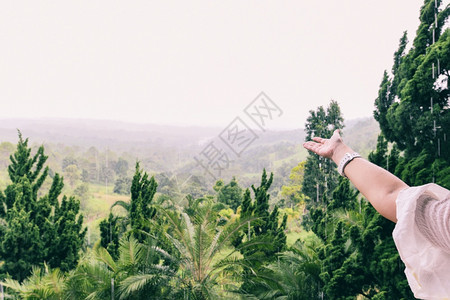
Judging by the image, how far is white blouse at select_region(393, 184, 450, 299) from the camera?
25.8 inches

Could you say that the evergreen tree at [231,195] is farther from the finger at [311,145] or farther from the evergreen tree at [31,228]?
the finger at [311,145]

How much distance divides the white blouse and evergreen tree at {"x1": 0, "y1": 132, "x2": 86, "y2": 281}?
1144 centimetres

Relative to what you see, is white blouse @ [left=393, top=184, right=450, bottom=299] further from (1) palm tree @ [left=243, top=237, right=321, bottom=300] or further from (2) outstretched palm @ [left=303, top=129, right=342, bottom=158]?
(1) palm tree @ [left=243, top=237, right=321, bottom=300]

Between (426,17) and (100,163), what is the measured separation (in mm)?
38317

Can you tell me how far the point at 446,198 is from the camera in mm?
644

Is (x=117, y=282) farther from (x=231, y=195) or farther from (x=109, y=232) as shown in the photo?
(x=231, y=195)

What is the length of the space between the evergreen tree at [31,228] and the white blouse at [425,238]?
11.4 m

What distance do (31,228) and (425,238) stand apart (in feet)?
38.5

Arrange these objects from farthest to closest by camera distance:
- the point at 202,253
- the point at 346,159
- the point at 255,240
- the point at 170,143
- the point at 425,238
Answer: the point at 170,143, the point at 255,240, the point at 202,253, the point at 346,159, the point at 425,238

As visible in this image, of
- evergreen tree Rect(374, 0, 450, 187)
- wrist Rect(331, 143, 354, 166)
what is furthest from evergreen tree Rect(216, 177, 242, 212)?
wrist Rect(331, 143, 354, 166)

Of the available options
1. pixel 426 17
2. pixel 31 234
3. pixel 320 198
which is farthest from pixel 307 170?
pixel 31 234

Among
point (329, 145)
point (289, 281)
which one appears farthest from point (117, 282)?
point (329, 145)

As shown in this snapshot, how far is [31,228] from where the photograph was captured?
1051 centimetres

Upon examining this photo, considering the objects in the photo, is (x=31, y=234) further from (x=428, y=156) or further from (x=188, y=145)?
(x=188, y=145)
